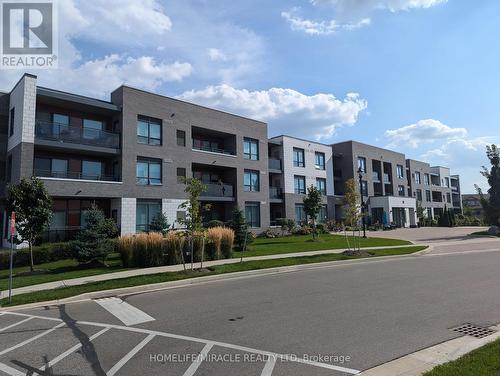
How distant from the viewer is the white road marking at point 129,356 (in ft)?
16.8

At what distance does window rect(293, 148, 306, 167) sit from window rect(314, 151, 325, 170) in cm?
248

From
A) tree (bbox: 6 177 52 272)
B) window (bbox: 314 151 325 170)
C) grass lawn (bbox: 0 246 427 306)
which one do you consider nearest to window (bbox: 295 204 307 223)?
window (bbox: 314 151 325 170)

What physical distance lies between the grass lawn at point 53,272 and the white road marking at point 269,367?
443 inches

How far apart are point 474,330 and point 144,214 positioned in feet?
80.4

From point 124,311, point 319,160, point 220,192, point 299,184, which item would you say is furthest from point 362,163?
point 124,311

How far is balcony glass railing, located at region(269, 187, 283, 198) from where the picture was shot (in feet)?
131

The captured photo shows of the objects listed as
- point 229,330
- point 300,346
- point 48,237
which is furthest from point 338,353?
point 48,237

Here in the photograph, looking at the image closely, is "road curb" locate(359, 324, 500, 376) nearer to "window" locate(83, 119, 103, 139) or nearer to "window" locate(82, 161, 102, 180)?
"window" locate(83, 119, 103, 139)

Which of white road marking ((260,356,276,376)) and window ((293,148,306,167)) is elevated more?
window ((293,148,306,167))

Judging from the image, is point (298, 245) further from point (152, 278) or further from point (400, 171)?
point (400, 171)

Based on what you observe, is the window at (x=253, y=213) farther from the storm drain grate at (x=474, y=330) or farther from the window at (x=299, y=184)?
the storm drain grate at (x=474, y=330)

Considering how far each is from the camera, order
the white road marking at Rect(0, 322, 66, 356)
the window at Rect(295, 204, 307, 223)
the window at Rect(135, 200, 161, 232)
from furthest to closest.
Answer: the window at Rect(295, 204, 307, 223) < the window at Rect(135, 200, 161, 232) < the white road marking at Rect(0, 322, 66, 356)

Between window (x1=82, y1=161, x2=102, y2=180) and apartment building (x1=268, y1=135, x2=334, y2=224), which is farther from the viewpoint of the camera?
apartment building (x1=268, y1=135, x2=334, y2=224)

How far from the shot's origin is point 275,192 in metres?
40.3
